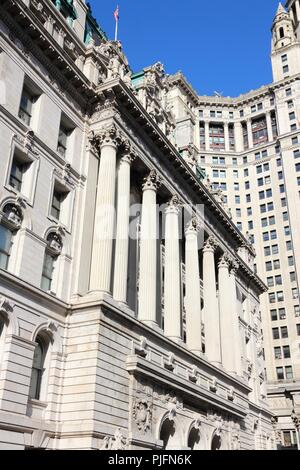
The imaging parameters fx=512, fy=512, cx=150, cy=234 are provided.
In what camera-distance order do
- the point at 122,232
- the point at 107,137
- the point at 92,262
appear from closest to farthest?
1. the point at 92,262
2. the point at 122,232
3. the point at 107,137

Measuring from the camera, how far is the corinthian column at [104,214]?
33.3m

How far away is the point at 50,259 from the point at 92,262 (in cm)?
297

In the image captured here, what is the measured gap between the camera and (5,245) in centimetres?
2897

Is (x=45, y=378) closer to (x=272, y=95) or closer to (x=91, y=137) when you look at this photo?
(x=91, y=137)

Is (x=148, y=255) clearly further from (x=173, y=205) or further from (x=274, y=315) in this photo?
(x=274, y=315)

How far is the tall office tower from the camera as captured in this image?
301ft

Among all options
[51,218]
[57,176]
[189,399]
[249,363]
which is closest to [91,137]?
[57,176]

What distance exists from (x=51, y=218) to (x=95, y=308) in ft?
21.6

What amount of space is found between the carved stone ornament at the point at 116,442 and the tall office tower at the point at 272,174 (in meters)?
58.6

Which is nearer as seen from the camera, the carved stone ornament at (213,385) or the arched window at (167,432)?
the arched window at (167,432)

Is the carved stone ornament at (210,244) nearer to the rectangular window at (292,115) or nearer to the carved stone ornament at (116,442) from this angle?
the carved stone ornament at (116,442)

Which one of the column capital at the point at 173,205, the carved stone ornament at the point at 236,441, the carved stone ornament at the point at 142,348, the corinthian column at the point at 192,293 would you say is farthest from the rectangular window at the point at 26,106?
the carved stone ornament at the point at 236,441

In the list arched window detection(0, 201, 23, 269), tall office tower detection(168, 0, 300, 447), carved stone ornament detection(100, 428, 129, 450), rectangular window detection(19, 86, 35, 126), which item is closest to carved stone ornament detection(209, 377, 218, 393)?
carved stone ornament detection(100, 428, 129, 450)

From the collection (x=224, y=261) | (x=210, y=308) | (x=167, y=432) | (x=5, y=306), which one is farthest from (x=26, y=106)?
(x=224, y=261)
